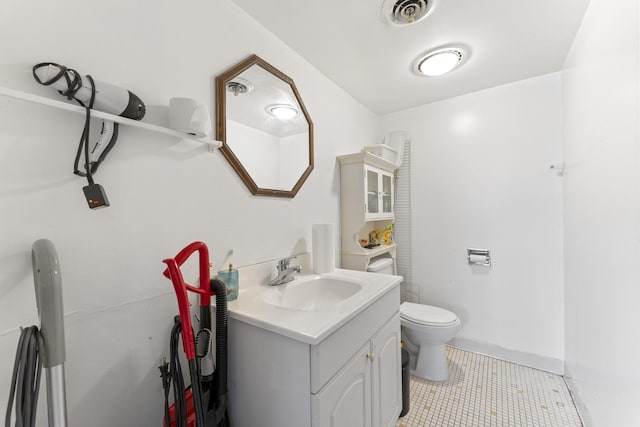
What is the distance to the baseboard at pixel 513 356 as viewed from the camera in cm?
183

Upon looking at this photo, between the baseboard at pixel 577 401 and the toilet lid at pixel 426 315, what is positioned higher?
the toilet lid at pixel 426 315

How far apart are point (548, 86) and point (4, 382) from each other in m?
3.05

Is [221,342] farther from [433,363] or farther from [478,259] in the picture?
[478,259]

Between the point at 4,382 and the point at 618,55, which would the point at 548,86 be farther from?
the point at 4,382

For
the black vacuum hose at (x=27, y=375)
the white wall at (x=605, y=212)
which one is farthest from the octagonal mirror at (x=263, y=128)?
the white wall at (x=605, y=212)

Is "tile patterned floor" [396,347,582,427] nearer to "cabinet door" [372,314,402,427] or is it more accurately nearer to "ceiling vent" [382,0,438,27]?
"cabinet door" [372,314,402,427]

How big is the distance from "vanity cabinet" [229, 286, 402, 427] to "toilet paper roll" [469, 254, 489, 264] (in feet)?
4.46

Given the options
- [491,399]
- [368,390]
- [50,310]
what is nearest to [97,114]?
[50,310]

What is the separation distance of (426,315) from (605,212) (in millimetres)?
1158

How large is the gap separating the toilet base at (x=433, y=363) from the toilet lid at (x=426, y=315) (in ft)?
0.62

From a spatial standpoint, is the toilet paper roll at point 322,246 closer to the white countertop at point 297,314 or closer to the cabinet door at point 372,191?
the white countertop at point 297,314

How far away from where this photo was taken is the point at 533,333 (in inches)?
74.5

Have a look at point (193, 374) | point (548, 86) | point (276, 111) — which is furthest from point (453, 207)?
point (193, 374)

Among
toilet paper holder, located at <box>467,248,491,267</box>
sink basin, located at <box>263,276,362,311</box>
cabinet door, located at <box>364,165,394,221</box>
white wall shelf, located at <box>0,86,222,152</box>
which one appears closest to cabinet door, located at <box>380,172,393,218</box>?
cabinet door, located at <box>364,165,394,221</box>
